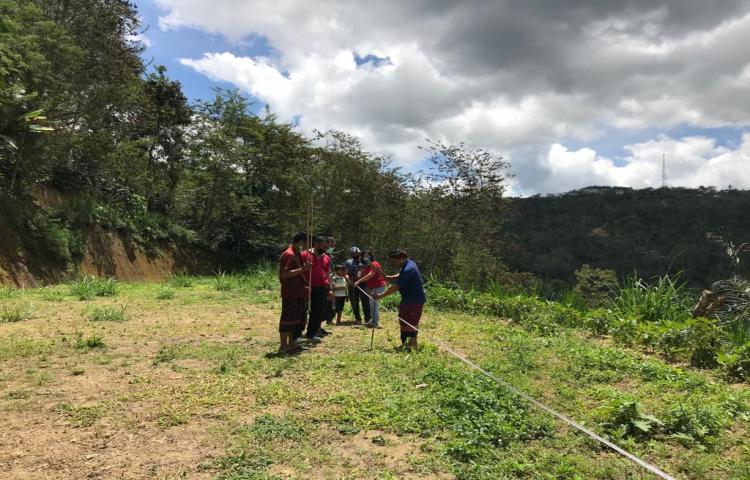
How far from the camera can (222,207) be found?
23.8m

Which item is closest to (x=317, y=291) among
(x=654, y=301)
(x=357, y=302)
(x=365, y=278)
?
(x=365, y=278)

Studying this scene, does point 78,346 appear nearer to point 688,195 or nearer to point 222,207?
point 222,207

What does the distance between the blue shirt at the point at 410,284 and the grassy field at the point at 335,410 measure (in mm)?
817

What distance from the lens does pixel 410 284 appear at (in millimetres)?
7684

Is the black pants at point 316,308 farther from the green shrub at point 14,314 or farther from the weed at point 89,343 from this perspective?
the green shrub at point 14,314

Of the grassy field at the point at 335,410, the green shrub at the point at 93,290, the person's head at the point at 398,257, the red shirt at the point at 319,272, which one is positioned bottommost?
the grassy field at the point at 335,410

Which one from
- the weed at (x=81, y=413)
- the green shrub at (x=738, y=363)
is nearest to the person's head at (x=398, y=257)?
the weed at (x=81, y=413)

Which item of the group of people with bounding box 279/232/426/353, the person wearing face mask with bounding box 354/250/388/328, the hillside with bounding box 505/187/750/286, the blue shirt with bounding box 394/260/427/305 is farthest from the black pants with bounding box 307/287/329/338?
the hillside with bounding box 505/187/750/286

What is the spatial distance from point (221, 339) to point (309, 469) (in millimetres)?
4746

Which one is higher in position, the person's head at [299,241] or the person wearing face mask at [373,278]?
the person's head at [299,241]

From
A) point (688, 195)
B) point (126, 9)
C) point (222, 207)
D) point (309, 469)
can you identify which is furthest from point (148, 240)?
point (688, 195)

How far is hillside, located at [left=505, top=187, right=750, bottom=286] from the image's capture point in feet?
87.9

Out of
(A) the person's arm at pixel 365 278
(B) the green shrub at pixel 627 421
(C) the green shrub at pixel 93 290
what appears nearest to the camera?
(B) the green shrub at pixel 627 421

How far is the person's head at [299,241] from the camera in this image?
7182 mm
